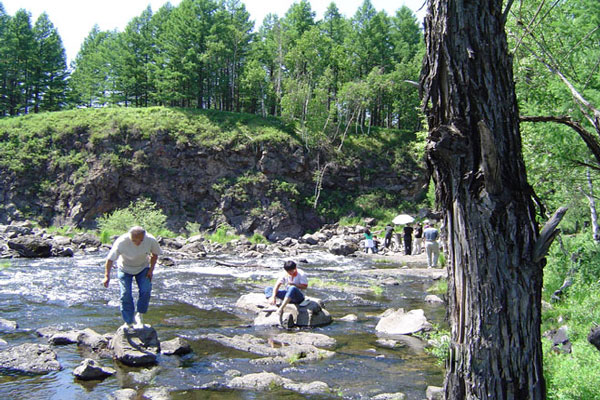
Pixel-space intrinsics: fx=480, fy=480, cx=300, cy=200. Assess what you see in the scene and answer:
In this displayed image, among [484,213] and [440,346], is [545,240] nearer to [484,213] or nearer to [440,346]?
[484,213]

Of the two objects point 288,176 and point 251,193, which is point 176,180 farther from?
point 288,176

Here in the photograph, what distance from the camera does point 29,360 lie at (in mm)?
7164

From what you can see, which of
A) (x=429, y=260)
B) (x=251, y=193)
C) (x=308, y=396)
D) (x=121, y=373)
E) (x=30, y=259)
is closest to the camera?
(x=308, y=396)

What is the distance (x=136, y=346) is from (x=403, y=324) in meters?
5.30

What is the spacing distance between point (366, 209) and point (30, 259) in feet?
110

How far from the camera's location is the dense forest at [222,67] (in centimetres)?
5528

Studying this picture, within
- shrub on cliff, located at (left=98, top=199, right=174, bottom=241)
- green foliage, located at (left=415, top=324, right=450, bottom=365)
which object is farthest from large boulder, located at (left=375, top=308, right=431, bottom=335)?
shrub on cliff, located at (left=98, top=199, right=174, bottom=241)

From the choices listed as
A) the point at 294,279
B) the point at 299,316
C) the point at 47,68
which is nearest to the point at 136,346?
the point at 299,316

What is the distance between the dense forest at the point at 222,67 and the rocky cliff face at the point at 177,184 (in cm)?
734

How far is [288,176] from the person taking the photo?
50156 millimetres

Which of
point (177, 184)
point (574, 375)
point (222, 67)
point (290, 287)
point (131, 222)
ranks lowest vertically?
point (574, 375)

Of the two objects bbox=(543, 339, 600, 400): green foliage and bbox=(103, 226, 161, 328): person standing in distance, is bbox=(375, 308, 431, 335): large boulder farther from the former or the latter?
bbox=(103, 226, 161, 328): person standing in distance

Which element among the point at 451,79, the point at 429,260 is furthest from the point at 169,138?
the point at 451,79

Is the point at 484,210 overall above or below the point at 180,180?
below
